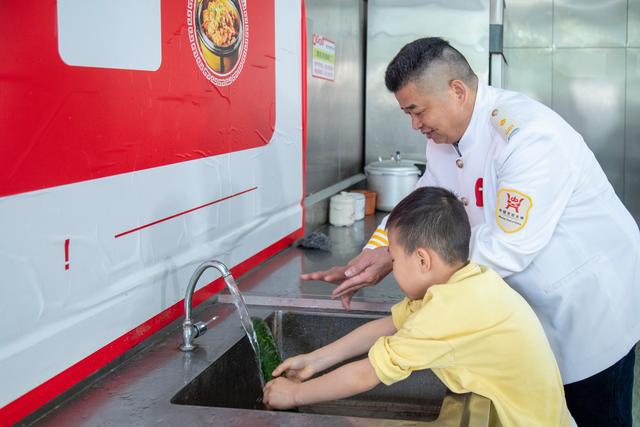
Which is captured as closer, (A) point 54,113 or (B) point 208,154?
(A) point 54,113

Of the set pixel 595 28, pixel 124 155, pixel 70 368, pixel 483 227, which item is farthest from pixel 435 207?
pixel 595 28

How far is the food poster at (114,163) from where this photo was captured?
1.13 meters

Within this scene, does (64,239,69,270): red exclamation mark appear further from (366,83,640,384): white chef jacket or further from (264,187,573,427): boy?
(366,83,640,384): white chef jacket

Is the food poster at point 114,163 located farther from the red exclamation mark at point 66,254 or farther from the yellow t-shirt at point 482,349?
the yellow t-shirt at point 482,349

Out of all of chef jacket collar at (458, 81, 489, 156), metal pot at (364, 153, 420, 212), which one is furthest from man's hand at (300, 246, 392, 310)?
metal pot at (364, 153, 420, 212)

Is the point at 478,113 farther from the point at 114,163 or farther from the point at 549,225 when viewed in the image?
the point at 114,163

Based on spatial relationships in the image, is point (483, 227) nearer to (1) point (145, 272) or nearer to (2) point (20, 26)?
(1) point (145, 272)

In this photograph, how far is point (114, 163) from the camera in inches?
54.0

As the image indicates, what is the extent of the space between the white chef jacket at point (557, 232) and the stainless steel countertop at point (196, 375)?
0.38 m

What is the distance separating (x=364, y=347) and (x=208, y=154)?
601 millimetres

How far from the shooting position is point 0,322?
1.11 m

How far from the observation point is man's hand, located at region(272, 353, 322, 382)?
149 centimetres

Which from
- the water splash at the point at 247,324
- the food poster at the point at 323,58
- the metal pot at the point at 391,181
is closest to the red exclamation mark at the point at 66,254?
the water splash at the point at 247,324

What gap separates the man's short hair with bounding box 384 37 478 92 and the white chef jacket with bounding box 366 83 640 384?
0.11 metres
